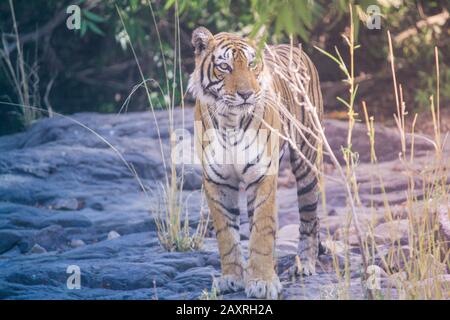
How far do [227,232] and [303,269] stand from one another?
1.56 ft

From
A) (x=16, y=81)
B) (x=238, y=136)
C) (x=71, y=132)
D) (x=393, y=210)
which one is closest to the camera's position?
(x=238, y=136)

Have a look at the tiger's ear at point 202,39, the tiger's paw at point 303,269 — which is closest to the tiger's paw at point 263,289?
the tiger's paw at point 303,269

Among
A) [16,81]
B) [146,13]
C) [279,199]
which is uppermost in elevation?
[146,13]

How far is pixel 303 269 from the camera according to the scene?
4688 mm

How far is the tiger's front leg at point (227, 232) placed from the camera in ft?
14.4

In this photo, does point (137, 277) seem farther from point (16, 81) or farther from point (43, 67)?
point (43, 67)

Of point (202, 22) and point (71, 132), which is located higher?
point (202, 22)

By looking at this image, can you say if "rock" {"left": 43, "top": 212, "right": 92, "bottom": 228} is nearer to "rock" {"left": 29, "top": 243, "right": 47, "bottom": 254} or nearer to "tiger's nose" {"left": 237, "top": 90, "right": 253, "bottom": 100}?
"rock" {"left": 29, "top": 243, "right": 47, "bottom": 254}

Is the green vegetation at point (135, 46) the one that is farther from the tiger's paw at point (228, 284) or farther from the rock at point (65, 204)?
the tiger's paw at point (228, 284)

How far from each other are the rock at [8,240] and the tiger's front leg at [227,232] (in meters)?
1.63
